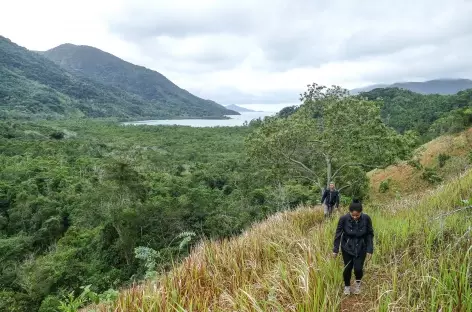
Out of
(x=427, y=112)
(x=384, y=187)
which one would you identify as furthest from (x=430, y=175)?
(x=427, y=112)

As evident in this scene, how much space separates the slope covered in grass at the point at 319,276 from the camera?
301cm

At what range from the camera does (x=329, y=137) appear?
56.5ft

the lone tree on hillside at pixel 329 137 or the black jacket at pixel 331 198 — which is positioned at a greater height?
the lone tree on hillside at pixel 329 137

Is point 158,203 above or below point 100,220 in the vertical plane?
above

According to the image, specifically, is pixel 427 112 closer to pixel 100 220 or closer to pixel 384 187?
pixel 384 187

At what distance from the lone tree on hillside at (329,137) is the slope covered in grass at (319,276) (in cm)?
1207

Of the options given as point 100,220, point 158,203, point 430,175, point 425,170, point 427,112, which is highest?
point 427,112

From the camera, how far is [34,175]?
41375 millimetres

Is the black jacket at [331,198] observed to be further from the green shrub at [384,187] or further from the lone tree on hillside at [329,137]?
the green shrub at [384,187]

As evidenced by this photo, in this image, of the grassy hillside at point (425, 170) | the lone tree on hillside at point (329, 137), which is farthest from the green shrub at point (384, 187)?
the lone tree on hillside at point (329, 137)

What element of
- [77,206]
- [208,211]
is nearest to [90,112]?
[77,206]

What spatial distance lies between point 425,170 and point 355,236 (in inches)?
972

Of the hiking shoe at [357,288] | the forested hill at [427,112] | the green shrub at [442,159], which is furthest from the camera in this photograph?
the forested hill at [427,112]

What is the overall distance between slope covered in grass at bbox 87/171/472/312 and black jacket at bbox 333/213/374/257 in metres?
0.24
